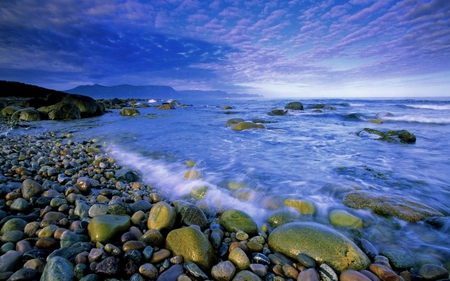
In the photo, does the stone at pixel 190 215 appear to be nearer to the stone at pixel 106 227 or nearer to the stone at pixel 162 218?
the stone at pixel 162 218

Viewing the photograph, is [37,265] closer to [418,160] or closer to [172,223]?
[172,223]

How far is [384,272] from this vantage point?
200 cm

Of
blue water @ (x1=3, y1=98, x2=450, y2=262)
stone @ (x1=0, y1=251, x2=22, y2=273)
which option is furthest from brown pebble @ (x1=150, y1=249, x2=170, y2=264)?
blue water @ (x1=3, y1=98, x2=450, y2=262)

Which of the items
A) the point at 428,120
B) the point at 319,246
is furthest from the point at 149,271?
the point at 428,120

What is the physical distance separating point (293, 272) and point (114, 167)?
196 inches

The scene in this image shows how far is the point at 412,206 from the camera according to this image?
338 centimetres

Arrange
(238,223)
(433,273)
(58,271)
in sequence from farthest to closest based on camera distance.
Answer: (238,223) → (433,273) → (58,271)

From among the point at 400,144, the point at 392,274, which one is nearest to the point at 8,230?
the point at 392,274

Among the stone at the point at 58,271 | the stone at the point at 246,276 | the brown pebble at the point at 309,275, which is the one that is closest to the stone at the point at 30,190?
the stone at the point at 58,271

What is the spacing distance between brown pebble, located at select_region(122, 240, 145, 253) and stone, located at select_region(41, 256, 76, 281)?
441 mm

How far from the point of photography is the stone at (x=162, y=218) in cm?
254

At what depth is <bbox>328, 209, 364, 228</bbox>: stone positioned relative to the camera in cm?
304

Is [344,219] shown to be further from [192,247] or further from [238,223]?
[192,247]

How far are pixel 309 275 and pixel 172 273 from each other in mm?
1274
